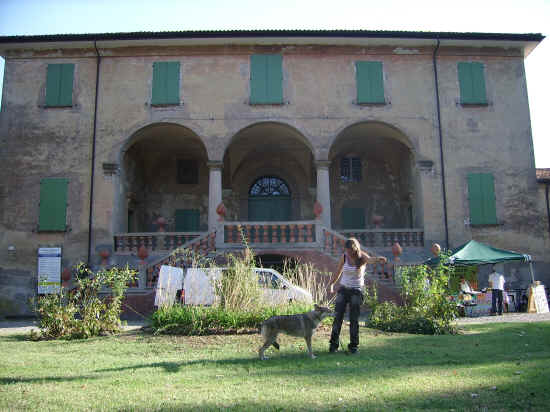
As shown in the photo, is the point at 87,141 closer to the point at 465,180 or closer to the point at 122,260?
the point at 122,260

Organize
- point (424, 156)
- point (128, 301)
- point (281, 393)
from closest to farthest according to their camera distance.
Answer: point (281, 393)
point (128, 301)
point (424, 156)

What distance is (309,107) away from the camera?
18.5 meters

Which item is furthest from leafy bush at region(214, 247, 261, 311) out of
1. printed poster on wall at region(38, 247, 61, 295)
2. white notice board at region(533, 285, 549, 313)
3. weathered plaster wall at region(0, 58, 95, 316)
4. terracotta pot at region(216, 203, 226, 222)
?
printed poster on wall at region(38, 247, 61, 295)

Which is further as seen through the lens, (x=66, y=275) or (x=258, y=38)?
(x=258, y=38)

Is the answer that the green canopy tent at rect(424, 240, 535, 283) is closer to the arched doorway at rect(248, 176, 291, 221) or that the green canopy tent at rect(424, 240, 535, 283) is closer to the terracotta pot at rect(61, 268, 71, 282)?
the arched doorway at rect(248, 176, 291, 221)

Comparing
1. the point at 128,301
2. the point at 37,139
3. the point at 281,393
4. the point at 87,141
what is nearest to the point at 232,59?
the point at 87,141

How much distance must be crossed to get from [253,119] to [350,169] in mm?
5948

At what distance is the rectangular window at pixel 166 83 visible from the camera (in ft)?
60.1

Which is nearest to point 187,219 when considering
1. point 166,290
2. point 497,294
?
point 166,290

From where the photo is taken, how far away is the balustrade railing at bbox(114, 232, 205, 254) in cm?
1741

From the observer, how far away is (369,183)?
21.9 m

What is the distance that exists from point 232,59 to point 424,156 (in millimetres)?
8291

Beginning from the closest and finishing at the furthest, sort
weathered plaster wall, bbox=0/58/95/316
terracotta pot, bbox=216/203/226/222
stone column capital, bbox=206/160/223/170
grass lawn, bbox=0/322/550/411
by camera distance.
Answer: grass lawn, bbox=0/322/550/411 → terracotta pot, bbox=216/203/226/222 → weathered plaster wall, bbox=0/58/95/316 → stone column capital, bbox=206/160/223/170

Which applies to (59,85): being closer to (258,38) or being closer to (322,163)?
(258,38)
